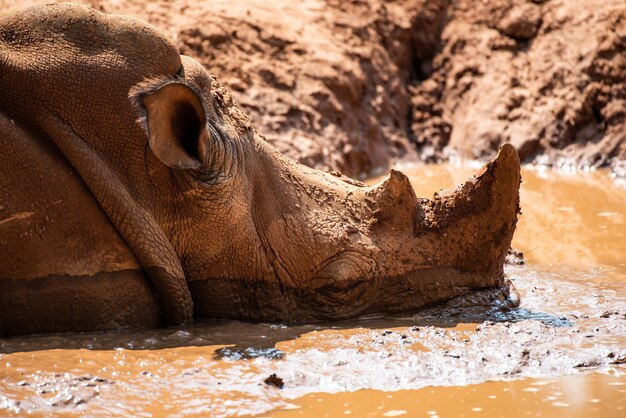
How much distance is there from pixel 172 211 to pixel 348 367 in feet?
3.38

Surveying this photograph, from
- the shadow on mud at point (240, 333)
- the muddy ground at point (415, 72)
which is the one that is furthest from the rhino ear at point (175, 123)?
the muddy ground at point (415, 72)

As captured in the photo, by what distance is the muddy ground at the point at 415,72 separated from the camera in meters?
10.0

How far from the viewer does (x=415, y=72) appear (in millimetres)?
12312

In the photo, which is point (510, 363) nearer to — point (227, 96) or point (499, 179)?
point (499, 179)

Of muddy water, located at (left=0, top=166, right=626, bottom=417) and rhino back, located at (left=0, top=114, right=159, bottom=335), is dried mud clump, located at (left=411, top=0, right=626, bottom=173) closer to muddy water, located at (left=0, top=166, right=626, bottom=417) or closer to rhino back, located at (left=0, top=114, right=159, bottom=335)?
muddy water, located at (left=0, top=166, right=626, bottom=417)

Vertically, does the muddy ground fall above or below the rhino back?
above

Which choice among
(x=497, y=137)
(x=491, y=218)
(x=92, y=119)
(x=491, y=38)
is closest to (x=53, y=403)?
(x=92, y=119)

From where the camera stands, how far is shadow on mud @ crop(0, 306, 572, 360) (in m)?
4.21

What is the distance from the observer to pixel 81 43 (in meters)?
4.48

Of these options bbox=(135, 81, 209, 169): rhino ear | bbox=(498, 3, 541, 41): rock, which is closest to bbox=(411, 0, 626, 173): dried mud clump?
bbox=(498, 3, 541, 41): rock

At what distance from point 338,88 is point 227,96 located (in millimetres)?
5661

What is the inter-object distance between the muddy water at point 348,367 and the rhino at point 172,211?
0.15m

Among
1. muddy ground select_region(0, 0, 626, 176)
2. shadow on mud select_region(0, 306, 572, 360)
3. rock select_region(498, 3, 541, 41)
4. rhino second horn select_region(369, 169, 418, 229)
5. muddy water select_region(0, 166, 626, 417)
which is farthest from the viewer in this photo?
rock select_region(498, 3, 541, 41)

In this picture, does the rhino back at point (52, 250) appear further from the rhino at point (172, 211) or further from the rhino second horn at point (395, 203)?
the rhino second horn at point (395, 203)
